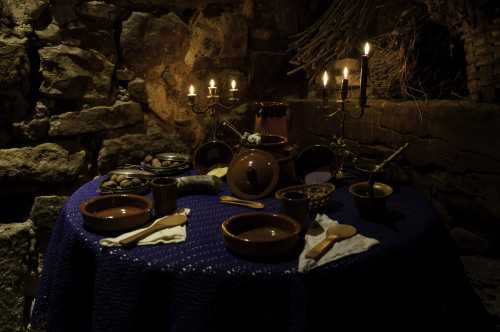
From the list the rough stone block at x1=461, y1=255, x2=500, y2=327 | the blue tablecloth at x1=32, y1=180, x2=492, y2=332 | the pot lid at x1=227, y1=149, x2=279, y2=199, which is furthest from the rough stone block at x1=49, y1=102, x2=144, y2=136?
the rough stone block at x1=461, y1=255, x2=500, y2=327

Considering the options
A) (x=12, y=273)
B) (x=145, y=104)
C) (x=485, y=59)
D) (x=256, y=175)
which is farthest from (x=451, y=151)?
(x=12, y=273)

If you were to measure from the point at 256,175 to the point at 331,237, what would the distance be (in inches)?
21.5

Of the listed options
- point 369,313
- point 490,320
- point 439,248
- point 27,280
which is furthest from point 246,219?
point 27,280

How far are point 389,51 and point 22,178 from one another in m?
2.42

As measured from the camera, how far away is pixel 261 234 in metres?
1.39

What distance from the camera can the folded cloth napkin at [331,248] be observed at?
1.15 m

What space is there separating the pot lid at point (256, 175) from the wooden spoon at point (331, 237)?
0.42 meters

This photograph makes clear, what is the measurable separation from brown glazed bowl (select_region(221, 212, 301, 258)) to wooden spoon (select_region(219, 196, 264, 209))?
0.77ft

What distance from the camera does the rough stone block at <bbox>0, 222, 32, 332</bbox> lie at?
2344mm

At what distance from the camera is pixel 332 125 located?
2.96 metres

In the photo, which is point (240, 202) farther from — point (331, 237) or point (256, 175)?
point (331, 237)

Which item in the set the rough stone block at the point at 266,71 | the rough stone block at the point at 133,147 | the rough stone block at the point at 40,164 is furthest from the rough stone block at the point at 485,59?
the rough stone block at the point at 40,164

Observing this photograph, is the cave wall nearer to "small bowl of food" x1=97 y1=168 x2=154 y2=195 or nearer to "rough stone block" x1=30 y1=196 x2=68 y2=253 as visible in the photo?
"rough stone block" x1=30 y1=196 x2=68 y2=253

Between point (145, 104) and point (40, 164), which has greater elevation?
point (145, 104)
